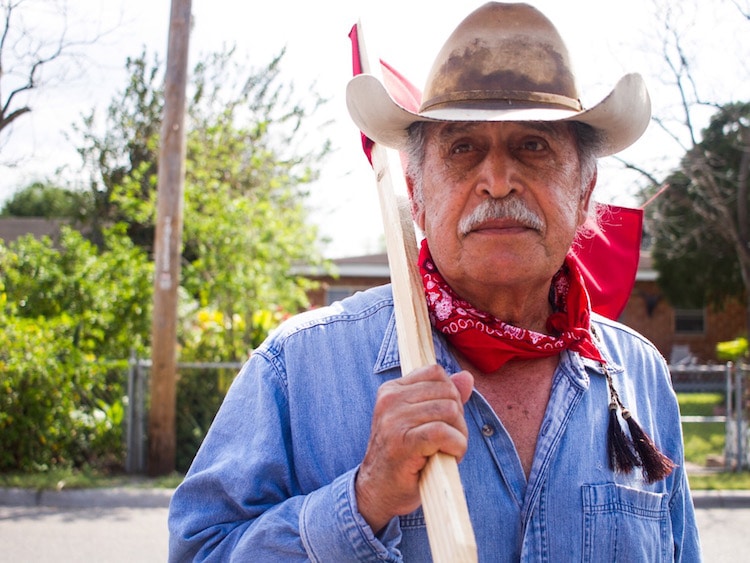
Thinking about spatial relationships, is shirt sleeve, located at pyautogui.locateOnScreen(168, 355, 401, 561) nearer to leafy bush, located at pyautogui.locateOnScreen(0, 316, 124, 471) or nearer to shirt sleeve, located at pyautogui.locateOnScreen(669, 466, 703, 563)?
shirt sleeve, located at pyautogui.locateOnScreen(669, 466, 703, 563)

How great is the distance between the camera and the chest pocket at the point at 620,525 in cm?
160

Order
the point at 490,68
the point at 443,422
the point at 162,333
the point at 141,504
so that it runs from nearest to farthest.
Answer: the point at 443,422 < the point at 490,68 < the point at 141,504 < the point at 162,333

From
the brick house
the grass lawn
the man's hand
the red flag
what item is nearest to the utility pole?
the red flag

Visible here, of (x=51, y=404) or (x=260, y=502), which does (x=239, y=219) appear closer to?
(x=51, y=404)

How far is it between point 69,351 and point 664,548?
716 cm

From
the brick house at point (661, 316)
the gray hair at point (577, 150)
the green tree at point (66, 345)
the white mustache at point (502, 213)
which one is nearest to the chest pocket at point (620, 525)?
the white mustache at point (502, 213)

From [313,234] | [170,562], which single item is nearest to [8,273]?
[313,234]

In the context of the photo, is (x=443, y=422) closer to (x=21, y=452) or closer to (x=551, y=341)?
(x=551, y=341)

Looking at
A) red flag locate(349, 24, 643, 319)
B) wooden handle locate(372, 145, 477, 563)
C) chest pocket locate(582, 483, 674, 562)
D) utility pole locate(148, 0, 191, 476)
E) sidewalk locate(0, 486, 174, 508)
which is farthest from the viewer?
utility pole locate(148, 0, 191, 476)

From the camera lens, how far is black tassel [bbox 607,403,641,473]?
66.2 inches

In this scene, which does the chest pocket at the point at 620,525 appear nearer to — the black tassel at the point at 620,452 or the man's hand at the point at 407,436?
the black tassel at the point at 620,452

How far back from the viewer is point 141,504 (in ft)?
23.0

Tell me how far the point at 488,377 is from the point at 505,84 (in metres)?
0.63

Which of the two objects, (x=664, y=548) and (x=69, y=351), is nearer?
(x=664, y=548)
